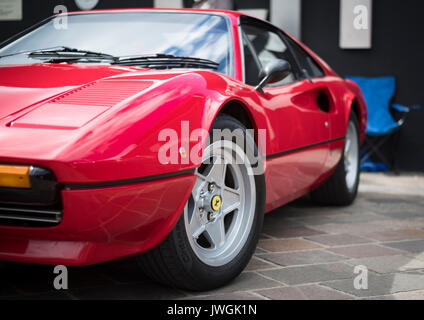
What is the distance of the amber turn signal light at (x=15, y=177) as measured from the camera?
1.62 m

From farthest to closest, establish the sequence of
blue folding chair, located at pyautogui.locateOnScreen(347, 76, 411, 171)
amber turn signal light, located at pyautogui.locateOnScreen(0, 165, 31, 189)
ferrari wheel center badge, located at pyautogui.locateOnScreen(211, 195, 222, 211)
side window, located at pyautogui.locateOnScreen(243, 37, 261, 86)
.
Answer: blue folding chair, located at pyautogui.locateOnScreen(347, 76, 411, 171)
side window, located at pyautogui.locateOnScreen(243, 37, 261, 86)
ferrari wheel center badge, located at pyautogui.locateOnScreen(211, 195, 222, 211)
amber turn signal light, located at pyautogui.locateOnScreen(0, 165, 31, 189)

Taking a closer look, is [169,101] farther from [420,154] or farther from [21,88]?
[420,154]

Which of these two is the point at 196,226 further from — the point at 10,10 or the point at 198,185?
the point at 10,10

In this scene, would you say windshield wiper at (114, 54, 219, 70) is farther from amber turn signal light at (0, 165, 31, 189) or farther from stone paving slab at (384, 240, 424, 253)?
stone paving slab at (384, 240, 424, 253)

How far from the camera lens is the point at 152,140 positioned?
1.80m

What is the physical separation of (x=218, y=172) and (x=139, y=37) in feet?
2.66

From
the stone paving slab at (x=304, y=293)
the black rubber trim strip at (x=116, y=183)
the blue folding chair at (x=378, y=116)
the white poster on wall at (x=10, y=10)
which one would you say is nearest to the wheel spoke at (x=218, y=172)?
the black rubber trim strip at (x=116, y=183)

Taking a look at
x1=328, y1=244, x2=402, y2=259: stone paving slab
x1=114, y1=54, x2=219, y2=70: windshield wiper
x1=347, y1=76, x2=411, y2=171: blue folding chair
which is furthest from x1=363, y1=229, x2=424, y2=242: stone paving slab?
x1=347, y1=76, x2=411, y2=171: blue folding chair

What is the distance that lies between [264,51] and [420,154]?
146 inches

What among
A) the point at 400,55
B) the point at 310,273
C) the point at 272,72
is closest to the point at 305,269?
the point at 310,273

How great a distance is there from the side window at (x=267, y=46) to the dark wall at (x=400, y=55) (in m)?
3.39

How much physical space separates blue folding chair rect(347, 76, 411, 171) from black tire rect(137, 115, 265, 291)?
4373mm

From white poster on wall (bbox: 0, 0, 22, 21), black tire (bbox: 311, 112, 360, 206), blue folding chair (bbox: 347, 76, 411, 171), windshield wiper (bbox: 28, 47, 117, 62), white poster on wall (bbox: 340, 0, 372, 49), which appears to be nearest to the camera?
windshield wiper (bbox: 28, 47, 117, 62)

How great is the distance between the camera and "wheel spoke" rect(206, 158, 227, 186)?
→ 2227 mm
